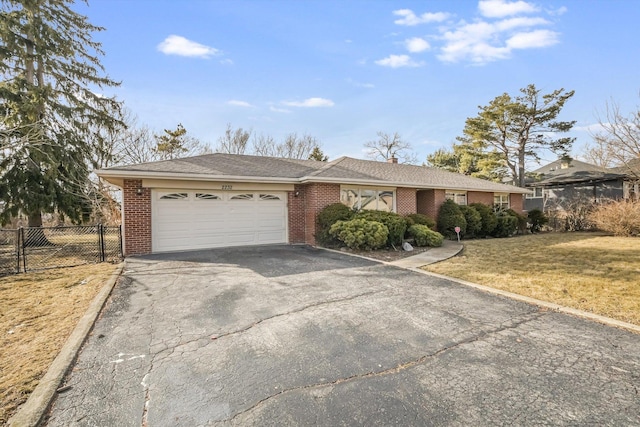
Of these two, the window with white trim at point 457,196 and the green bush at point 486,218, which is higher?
the window with white trim at point 457,196

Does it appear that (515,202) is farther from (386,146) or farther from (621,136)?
(386,146)

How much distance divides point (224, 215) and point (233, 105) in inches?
552

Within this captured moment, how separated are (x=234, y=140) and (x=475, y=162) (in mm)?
24327

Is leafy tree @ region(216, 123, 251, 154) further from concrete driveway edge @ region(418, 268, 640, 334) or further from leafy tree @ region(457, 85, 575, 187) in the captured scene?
concrete driveway edge @ region(418, 268, 640, 334)

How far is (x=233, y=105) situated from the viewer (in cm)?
2202

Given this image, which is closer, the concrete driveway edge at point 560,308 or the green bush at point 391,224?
the concrete driveway edge at point 560,308

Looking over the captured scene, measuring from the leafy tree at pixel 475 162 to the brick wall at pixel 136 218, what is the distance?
26.2m

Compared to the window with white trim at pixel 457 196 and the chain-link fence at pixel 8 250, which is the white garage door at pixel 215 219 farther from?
the window with white trim at pixel 457 196

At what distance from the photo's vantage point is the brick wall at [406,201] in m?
13.8

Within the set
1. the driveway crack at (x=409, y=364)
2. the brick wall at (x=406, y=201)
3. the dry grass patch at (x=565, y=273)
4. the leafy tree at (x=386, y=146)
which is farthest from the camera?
the leafy tree at (x=386, y=146)

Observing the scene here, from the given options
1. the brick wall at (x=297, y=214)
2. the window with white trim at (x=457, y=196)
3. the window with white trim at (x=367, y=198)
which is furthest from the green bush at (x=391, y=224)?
the window with white trim at (x=457, y=196)

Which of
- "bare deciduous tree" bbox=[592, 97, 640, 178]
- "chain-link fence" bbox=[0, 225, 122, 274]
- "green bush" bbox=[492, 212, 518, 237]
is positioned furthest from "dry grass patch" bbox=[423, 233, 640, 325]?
"bare deciduous tree" bbox=[592, 97, 640, 178]

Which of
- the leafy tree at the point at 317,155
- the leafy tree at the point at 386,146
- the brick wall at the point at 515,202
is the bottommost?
Answer: the brick wall at the point at 515,202

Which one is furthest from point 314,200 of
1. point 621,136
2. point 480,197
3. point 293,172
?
point 621,136
